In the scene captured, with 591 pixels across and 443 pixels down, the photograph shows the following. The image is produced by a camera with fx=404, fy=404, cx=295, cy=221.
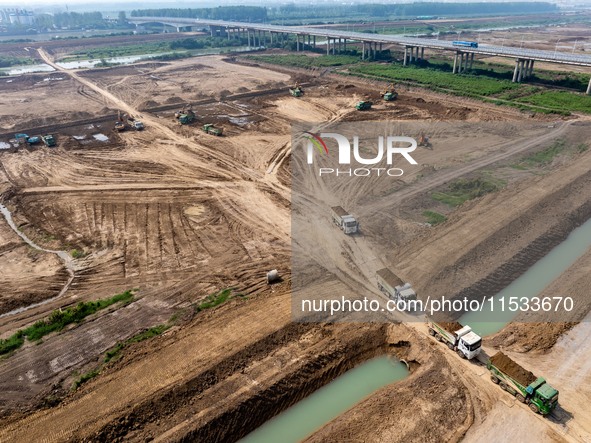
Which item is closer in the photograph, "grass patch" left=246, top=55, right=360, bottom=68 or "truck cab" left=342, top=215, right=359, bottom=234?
"truck cab" left=342, top=215, right=359, bottom=234

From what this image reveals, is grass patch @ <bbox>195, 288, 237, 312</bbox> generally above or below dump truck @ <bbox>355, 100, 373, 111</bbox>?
below

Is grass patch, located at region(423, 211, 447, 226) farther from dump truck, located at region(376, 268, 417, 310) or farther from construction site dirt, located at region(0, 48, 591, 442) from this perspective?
dump truck, located at region(376, 268, 417, 310)

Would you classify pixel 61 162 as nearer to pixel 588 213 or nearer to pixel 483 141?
pixel 483 141

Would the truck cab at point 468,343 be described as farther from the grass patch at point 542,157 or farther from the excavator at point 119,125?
the excavator at point 119,125

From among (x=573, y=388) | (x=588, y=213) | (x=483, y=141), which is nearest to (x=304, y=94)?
(x=483, y=141)

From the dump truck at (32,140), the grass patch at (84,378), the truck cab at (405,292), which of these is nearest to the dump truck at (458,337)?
the truck cab at (405,292)

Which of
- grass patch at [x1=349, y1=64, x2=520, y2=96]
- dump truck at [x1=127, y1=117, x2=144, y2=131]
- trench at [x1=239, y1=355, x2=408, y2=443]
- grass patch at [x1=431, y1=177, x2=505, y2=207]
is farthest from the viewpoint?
grass patch at [x1=349, y1=64, x2=520, y2=96]

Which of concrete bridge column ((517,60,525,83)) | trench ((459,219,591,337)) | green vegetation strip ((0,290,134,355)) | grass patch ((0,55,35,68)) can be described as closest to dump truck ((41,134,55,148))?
green vegetation strip ((0,290,134,355))
